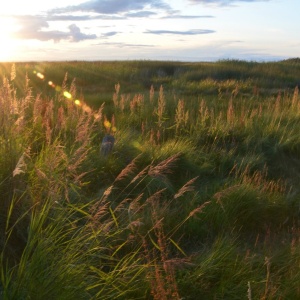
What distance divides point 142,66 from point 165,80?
212 inches

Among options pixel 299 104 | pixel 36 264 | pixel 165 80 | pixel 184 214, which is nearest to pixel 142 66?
pixel 165 80

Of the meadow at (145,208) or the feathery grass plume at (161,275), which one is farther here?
the meadow at (145,208)

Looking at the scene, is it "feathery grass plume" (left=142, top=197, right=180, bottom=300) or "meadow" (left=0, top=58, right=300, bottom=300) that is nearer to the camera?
"feathery grass plume" (left=142, top=197, right=180, bottom=300)

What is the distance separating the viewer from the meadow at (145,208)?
3.28 meters

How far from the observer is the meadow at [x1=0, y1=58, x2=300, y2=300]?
328 centimetres

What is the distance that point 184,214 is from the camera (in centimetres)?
500

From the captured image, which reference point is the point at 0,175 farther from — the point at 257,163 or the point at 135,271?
the point at 257,163

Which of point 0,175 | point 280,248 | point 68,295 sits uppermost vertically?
point 0,175

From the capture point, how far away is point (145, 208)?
16.8ft

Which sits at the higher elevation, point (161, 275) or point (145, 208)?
point (161, 275)

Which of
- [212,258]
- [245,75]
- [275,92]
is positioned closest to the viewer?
[212,258]

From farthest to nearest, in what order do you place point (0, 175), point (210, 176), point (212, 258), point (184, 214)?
point (210, 176) → point (184, 214) → point (0, 175) → point (212, 258)

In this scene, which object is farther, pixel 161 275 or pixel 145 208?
pixel 145 208

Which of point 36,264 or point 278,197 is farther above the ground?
point 36,264
